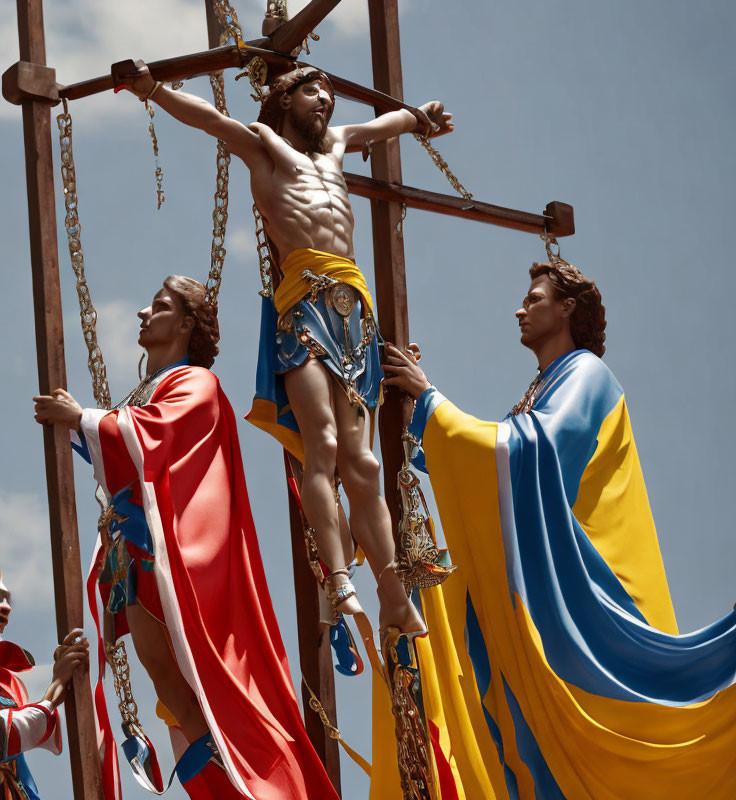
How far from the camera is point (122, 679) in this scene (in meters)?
6.05

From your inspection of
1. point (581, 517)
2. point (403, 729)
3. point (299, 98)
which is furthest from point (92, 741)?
point (299, 98)

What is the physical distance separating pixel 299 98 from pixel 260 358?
1.00m

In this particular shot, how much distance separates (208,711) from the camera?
19.0 ft

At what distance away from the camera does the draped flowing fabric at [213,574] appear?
584cm

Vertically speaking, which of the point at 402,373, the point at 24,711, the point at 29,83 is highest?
the point at 29,83

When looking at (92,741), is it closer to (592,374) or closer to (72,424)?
(72,424)

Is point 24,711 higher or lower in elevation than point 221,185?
lower

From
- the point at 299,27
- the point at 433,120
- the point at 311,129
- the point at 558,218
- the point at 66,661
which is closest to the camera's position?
the point at 66,661

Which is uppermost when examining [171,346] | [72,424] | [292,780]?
[171,346]

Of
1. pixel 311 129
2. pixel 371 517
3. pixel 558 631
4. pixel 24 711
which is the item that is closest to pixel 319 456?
pixel 371 517

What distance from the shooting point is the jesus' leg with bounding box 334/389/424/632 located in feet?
19.6

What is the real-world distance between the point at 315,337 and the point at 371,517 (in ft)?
2.23

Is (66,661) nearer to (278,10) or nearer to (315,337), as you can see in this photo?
(315,337)

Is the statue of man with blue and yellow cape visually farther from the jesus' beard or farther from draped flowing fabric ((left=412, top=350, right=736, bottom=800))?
the jesus' beard
